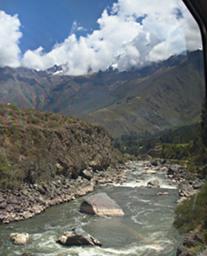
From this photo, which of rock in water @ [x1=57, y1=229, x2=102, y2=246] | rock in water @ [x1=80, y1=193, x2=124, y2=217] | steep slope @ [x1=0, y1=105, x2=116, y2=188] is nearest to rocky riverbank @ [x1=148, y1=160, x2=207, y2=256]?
rock in water @ [x1=57, y1=229, x2=102, y2=246]

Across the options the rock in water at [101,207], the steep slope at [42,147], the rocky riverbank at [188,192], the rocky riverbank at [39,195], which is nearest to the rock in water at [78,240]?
the rocky riverbank at [188,192]

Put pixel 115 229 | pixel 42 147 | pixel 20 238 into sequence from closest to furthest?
pixel 20 238, pixel 115 229, pixel 42 147

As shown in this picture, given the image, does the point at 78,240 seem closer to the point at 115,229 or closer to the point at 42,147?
the point at 115,229

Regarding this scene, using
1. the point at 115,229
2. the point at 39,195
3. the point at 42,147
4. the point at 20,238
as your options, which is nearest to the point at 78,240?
the point at 20,238

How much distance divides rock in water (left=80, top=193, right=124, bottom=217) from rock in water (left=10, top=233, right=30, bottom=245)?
358 inches

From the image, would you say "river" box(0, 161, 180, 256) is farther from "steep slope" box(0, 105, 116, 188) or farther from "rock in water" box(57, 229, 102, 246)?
"steep slope" box(0, 105, 116, 188)

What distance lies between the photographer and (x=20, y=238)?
27578 millimetres

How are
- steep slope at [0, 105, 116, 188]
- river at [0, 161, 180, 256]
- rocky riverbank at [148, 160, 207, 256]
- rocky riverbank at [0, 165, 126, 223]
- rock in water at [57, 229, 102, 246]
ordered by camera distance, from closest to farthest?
rocky riverbank at [148, 160, 207, 256], river at [0, 161, 180, 256], rock in water at [57, 229, 102, 246], rocky riverbank at [0, 165, 126, 223], steep slope at [0, 105, 116, 188]

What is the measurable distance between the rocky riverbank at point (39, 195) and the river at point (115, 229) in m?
1.15

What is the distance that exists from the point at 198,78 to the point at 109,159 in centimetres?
8019

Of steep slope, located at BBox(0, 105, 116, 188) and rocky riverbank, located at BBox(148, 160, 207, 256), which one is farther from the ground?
steep slope, located at BBox(0, 105, 116, 188)

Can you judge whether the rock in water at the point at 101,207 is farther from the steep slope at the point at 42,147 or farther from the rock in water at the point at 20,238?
the steep slope at the point at 42,147

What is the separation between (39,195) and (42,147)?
13.4m

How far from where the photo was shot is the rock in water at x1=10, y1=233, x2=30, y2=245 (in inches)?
1067
